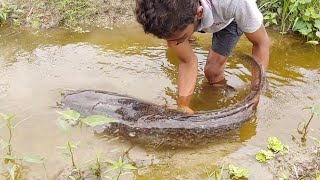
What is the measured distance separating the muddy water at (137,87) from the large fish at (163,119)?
0.25ft

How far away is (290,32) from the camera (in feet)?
14.5

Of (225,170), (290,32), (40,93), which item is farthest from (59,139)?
(290,32)

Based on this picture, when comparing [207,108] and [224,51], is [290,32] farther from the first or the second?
[207,108]

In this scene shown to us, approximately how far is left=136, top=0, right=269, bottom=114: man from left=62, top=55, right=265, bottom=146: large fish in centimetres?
17

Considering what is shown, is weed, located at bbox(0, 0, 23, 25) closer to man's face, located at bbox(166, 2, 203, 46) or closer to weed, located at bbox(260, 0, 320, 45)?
man's face, located at bbox(166, 2, 203, 46)

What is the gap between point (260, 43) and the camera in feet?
10.4

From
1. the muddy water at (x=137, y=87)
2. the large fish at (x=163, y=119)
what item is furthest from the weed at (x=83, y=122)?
the large fish at (x=163, y=119)

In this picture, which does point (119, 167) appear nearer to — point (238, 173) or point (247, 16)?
point (238, 173)

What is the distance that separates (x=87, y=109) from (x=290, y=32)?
253cm

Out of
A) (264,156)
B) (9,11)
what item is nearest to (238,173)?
(264,156)

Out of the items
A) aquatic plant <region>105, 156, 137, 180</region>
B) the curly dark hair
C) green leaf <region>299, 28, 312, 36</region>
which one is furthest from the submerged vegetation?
green leaf <region>299, 28, 312, 36</region>

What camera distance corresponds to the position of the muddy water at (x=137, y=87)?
2.64 metres

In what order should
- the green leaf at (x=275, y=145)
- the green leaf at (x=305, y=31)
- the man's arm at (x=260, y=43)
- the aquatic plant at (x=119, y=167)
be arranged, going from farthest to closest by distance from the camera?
the green leaf at (x=305, y=31) < the man's arm at (x=260, y=43) < the green leaf at (x=275, y=145) < the aquatic plant at (x=119, y=167)

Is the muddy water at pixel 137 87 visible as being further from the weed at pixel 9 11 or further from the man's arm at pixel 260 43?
the man's arm at pixel 260 43
